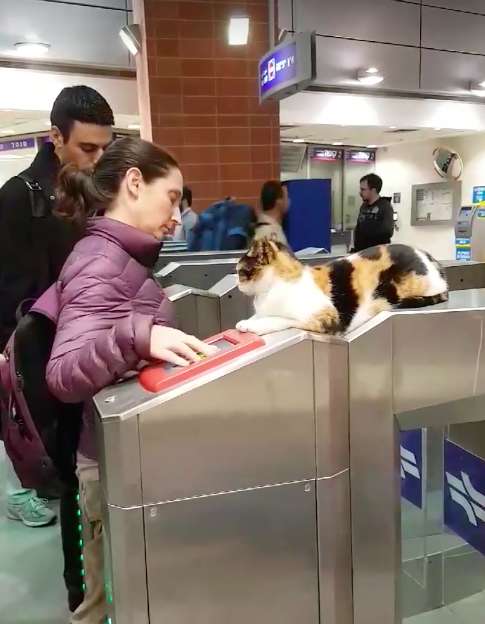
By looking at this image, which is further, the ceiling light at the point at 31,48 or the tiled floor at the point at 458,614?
the ceiling light at the point at 31,48

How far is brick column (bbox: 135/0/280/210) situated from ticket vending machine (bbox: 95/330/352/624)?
3.80 metres

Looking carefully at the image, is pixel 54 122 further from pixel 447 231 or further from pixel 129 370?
pixel 447 231

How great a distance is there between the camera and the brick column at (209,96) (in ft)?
14.5

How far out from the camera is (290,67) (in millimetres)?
3725

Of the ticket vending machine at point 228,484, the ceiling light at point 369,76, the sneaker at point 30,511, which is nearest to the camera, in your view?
the ticket vending machine at point 228,484

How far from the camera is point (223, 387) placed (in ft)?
2.79

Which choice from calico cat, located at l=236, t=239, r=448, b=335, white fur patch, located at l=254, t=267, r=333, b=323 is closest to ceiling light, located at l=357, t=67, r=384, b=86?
calico cat, located at l=236, t=239, r=448, b=335

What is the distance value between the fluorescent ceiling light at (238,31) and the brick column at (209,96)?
4cm

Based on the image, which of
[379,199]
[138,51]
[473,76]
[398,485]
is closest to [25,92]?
[138,51]

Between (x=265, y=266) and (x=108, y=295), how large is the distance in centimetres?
34

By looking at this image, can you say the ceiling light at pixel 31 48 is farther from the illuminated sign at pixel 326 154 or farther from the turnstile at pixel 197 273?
the illuminated sign at pixel 326 154

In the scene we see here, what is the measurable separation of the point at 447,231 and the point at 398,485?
30.7ft

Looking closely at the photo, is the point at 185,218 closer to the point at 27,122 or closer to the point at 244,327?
the point at 244,327

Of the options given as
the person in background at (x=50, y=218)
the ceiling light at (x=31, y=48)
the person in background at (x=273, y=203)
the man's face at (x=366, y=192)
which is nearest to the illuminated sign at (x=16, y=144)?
the ceiling light at (x=31, y=48)
